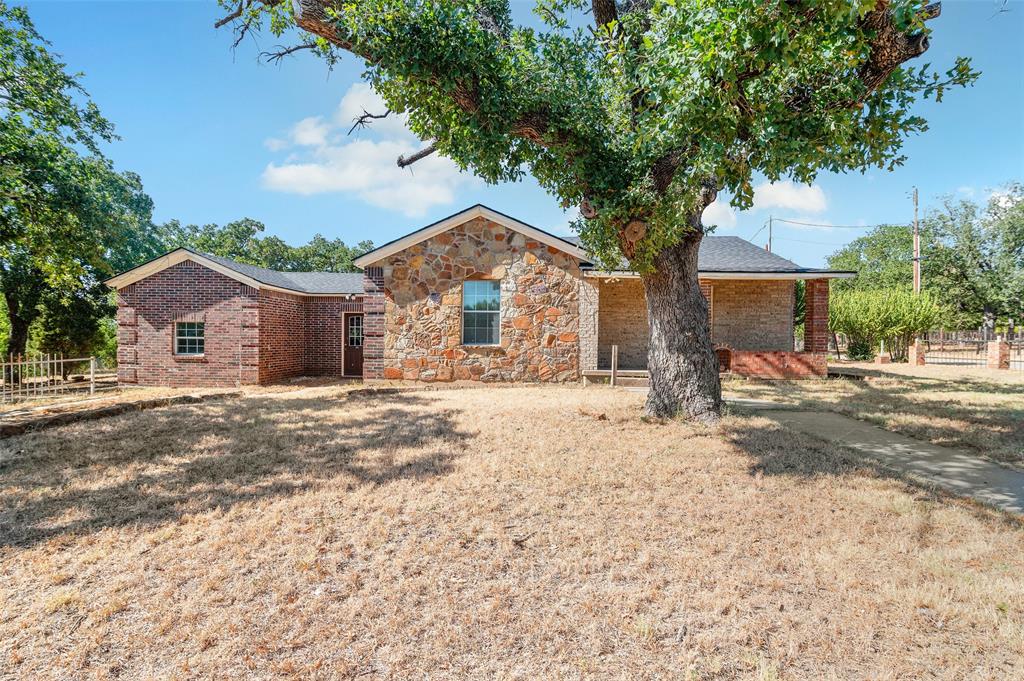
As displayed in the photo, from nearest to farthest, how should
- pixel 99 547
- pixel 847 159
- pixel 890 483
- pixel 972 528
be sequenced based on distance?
pixel 99 547 < pixel 972 528 < pixel 890 483 < pixel 847 159

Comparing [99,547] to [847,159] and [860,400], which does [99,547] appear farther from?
[860,400]

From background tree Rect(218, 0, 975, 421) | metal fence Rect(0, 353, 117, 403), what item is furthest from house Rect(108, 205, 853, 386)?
background tree Rect(218, 0, 975, 421)

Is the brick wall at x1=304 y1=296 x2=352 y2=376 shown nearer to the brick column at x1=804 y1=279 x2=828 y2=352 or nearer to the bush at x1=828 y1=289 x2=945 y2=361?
the brick column at x1=804 y1=279 x2=828 y2=352

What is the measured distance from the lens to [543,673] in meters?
2.31

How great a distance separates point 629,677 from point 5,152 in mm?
15489

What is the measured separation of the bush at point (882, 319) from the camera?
74.2ft

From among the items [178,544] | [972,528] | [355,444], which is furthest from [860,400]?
[178,544]

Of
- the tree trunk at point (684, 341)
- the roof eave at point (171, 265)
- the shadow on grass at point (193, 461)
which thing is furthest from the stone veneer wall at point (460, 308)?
the tree trunk at point (684, 341)

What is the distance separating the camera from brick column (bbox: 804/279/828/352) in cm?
1441

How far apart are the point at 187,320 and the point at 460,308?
849 centimetres

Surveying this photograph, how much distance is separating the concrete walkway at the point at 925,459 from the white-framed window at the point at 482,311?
6906mm

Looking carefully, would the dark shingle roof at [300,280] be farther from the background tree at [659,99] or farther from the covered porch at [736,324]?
the covered porch at [736,324]

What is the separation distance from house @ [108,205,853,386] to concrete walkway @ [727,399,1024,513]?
5999mm

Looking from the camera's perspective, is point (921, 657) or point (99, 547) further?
point (99, 547)
